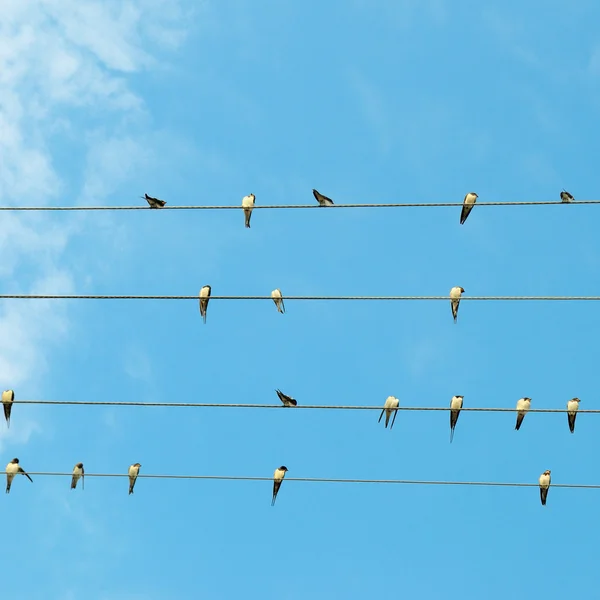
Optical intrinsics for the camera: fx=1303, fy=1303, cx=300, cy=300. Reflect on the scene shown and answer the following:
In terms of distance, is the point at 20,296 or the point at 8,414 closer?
the point at 20,296

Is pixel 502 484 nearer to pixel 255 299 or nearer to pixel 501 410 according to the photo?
pixel 501 410

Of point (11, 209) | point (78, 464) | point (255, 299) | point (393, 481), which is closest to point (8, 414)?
point (78, 464)

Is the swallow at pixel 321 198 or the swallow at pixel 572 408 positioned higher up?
the swallow at pixel 321 198

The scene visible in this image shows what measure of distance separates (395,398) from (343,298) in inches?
233

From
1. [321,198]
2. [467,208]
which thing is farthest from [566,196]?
[321,198]

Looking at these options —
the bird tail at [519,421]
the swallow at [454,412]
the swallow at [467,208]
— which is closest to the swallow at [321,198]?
the swallow at [467,208]

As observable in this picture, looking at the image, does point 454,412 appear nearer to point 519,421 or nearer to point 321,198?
point 519,421

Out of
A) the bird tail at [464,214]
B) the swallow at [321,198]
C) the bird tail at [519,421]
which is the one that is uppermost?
the swallow at [321,198]

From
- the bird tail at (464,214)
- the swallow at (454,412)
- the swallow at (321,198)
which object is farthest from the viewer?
the swallow at (321,198)

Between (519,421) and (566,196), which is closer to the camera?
(519,421)

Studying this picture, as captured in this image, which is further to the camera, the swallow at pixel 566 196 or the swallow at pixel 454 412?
the swallow at pixel 566 196

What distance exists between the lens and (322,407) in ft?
37.9

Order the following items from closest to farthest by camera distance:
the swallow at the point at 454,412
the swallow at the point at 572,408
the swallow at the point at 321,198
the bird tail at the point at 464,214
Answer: the swallow at the point at 454,412
the swallow at the point at 572,408
the bird tail at the point at 464,214
the swallow at the point at 321,198

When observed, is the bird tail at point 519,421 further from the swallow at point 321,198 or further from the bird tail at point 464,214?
the swallow at point 321,198
